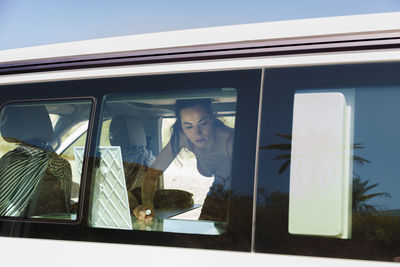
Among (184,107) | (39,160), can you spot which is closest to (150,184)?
(184,107)

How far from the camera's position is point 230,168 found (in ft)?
6.93

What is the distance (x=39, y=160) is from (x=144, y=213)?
2.61 feet

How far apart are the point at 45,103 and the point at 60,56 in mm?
314

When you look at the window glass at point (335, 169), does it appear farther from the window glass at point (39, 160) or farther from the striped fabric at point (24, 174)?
the striped fabric at point (24, 174)

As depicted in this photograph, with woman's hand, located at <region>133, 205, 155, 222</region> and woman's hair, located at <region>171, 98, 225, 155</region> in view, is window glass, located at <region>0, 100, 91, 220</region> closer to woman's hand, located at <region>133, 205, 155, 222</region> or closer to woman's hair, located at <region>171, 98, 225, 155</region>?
woman's hand, located at <region>133, 205, 155, 222</region>

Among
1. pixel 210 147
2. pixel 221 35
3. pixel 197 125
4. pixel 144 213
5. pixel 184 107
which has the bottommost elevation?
pixel 144 213

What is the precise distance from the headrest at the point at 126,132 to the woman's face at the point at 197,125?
0.27 m

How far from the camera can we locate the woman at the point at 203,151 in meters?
2.14

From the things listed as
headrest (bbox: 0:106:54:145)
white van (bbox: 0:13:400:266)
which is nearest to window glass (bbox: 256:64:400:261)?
white van (bbox: 0:13:400:266)

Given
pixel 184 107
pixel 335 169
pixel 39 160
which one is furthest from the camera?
pixel 39 160

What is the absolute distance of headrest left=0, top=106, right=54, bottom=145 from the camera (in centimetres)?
263

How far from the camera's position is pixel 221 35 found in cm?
231

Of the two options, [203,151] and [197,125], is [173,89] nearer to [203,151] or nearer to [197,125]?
[197,125]

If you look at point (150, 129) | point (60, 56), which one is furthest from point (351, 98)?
point (60, 56)
